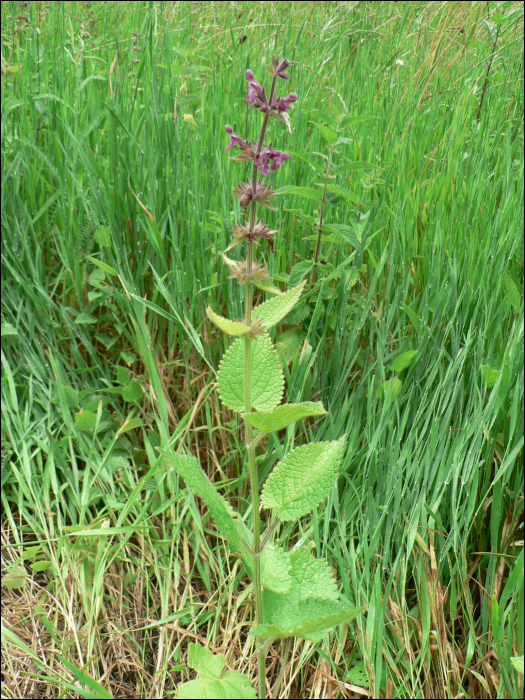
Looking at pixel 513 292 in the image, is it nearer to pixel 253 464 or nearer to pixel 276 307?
pixel 276 307

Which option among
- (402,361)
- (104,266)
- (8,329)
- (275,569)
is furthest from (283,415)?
(8,329)

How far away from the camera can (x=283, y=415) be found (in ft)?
2.96

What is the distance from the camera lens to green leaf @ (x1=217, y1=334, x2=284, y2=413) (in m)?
1.00

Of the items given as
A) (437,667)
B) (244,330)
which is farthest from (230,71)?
(437,667)

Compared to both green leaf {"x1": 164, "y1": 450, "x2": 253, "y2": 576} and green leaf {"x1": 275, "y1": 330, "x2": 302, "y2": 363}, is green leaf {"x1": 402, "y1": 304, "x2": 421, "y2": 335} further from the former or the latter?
green leaf {"x1": 164, "y1": 450, "x2": 253, "y2": 576}

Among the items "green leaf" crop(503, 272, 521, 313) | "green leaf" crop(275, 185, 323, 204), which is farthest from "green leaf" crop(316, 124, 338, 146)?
"green leaf" crop(503, 272, 521, 313)

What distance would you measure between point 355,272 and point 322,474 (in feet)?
2.29

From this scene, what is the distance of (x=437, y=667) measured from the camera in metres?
1.14

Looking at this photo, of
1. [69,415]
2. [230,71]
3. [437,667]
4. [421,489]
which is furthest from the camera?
[230,71]

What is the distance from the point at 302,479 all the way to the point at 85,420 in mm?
853

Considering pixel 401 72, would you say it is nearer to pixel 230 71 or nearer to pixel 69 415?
pixel 230 71

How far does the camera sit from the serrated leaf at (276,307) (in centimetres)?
95

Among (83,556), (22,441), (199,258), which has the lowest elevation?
(83,556)

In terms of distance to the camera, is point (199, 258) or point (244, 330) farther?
point (199, 258)
